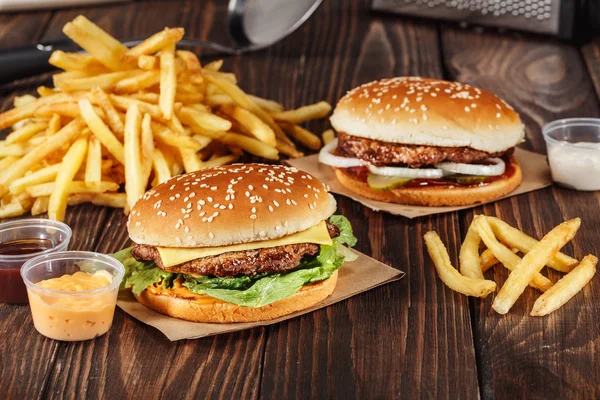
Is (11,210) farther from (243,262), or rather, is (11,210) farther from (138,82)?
(243,262)

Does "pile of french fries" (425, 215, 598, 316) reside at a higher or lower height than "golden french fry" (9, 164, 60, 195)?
lower

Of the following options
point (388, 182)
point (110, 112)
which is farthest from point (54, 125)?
point (388, 182)

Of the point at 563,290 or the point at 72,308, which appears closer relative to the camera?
the point at 72,308

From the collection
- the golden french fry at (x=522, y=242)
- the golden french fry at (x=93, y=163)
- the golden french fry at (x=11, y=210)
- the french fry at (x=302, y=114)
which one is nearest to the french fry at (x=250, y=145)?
the french fry at (x=302, y=114)

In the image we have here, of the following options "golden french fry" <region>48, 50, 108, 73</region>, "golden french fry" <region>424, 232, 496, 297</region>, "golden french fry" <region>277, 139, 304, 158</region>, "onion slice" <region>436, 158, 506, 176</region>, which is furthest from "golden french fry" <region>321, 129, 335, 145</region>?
"golden french fry" <region>424, 232, 496, 297</region>

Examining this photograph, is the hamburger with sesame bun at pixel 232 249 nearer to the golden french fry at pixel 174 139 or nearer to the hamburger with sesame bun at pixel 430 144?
the golden french fry at pixel 174 139

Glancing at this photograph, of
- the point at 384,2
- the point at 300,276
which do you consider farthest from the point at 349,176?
the point at 384,2

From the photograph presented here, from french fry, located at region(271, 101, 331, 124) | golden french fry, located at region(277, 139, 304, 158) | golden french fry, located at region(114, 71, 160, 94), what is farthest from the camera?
french fry, located at region(271, 101, 331, 124)

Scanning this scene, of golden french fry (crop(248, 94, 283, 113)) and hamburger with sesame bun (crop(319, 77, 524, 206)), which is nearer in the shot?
hamburger with sesame bun (crop(319, 77, 524, 206))

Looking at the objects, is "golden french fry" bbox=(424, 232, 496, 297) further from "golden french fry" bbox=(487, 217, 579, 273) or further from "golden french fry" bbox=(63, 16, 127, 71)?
"golden french fry" bbox=(63, 16, 127, 71)
